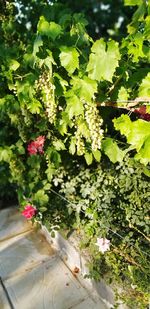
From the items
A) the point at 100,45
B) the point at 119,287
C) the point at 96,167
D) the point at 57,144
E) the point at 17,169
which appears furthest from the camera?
the point at 17,169

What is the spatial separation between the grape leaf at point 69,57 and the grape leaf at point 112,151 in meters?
0.75

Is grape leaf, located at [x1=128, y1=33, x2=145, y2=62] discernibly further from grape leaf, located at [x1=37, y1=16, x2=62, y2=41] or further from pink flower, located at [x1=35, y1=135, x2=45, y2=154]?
pink flower, located at [x1=35, y1=135, x2=45, y2=154]

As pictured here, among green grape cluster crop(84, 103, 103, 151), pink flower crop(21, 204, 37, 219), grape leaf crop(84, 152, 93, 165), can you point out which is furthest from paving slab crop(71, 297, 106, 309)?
green grape cluster crop(84, 103, 103, 151)

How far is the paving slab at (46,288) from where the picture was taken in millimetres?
2852

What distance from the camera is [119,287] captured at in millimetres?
2584

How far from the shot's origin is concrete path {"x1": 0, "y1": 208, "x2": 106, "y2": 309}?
286cm

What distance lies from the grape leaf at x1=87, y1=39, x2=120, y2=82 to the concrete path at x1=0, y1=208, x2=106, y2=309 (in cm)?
195

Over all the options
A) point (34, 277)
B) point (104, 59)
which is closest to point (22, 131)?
point (34, 277)

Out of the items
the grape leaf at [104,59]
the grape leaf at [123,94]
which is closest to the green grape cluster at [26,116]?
the grape leaf at [123,94]

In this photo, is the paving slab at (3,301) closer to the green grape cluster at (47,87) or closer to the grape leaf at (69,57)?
the green grape cluster at (47,87)

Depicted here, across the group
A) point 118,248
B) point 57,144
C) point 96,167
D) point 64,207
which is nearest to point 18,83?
point 57,144

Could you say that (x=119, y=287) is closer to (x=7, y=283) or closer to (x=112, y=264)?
(x=112, y=264)

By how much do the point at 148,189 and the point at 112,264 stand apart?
0.70m

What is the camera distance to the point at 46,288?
3.01 m
